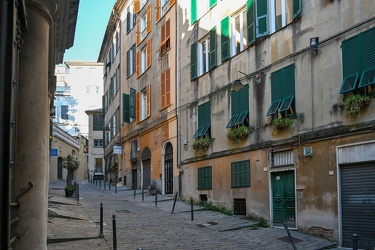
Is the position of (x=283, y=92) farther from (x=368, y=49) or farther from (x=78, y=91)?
(x=78, y=91)

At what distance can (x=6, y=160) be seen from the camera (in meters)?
3.89

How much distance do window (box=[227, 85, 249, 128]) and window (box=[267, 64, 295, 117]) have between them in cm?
192

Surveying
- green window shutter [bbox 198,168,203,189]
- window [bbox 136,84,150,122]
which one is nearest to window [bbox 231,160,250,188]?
green window shutter [bbox 198,168,203,189]

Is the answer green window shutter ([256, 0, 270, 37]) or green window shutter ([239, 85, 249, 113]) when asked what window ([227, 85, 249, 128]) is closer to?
green window shutter ([239, 85, 249, 113])

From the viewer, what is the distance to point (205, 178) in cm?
2114

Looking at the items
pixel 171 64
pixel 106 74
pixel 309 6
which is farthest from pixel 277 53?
pixel 106 74

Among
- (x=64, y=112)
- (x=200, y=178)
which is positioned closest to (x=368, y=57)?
(x=200, y=178)

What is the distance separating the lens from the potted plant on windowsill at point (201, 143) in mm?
A: 20816

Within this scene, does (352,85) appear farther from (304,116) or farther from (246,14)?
(246,14)

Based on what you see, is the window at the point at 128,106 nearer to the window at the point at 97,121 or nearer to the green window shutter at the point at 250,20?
the green window shutter at the point at 250,20

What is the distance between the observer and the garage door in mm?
11953

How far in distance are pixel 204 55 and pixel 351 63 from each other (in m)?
10.3

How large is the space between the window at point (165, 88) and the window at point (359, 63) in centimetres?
1455

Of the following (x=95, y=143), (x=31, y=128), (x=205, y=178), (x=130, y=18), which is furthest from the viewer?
(x=95, y=143)
